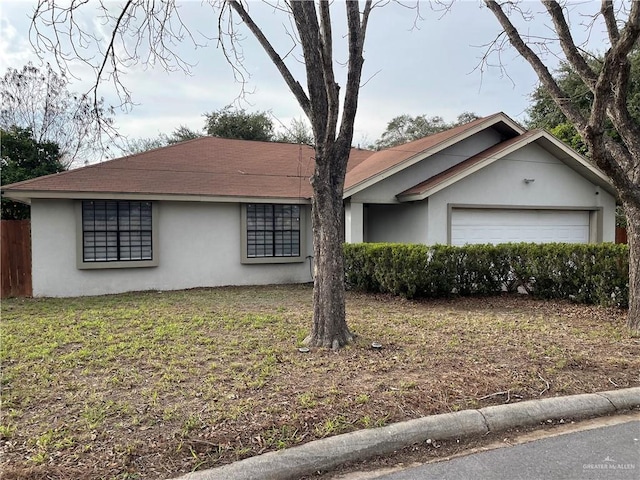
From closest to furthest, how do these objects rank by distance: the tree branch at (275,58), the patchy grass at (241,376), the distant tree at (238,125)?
the patchy grass at (241,376), the tree branch at (275,58), the distant tree at (238,125)

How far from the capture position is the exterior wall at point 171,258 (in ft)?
33.2

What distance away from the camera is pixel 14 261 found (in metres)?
10.3

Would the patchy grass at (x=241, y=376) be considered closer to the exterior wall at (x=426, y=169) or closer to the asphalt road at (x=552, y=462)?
the asphalt road at (x=552, y=462)

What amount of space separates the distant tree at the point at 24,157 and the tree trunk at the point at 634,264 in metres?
16.3

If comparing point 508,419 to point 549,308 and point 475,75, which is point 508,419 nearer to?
point 549,308

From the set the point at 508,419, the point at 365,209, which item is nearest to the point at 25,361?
the point at 508,419

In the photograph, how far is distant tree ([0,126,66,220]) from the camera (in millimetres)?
14578

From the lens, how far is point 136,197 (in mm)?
10531

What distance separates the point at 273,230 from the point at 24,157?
9.86 metres

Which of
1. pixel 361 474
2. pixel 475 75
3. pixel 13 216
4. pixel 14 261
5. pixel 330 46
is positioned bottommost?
pixel 361 474

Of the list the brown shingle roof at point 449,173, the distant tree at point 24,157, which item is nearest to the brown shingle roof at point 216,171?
the brown shingle roof at point 449,173

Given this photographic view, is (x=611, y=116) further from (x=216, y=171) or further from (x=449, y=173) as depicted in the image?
(x=216, y=171)

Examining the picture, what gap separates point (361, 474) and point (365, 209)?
1173 centimetres

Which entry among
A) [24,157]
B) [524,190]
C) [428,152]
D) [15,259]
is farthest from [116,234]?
[524,190]
